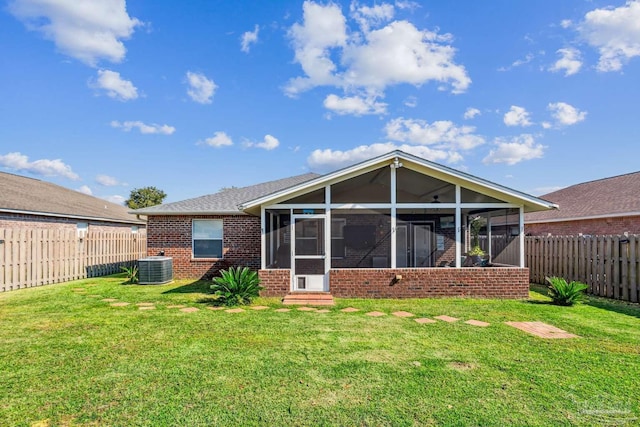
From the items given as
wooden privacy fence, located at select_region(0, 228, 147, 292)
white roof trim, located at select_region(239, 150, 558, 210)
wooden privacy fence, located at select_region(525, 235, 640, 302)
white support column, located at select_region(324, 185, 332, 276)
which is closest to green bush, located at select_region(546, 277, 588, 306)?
wooden privacy fence, located at select_region(525, 235, 640, 302)

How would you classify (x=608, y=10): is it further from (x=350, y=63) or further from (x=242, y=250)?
(x=242, y=250)

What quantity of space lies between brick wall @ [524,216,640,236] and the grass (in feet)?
26.6

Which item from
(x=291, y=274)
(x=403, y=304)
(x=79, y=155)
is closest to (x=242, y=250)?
(x=291, y=274)

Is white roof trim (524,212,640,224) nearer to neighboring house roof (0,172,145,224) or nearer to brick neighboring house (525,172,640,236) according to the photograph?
brick neighboring house (525,172,640,236)

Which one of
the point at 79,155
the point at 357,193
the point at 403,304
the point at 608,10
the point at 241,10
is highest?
the point at 241,10

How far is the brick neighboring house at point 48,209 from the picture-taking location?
1352 cm

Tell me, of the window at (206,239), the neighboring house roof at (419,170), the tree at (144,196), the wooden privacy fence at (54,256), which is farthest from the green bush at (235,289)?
the tree at (144,196)

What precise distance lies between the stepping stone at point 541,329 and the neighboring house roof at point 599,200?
31.9ft

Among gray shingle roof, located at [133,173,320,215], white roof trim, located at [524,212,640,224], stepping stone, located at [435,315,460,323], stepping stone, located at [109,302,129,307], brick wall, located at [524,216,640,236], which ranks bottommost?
stepping stone, located at [109,302,129,307]

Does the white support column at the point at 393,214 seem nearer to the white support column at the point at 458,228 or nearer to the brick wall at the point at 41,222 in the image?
the white support column at the point at 458,228

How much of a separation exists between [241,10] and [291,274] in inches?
373

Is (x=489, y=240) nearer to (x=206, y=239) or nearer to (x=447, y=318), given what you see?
(x=447, y=318)

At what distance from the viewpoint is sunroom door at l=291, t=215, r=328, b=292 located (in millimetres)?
9008

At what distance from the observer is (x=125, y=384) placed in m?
3.73
